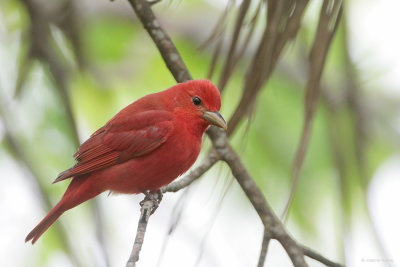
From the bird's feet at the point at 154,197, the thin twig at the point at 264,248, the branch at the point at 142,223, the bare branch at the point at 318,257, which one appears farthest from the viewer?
the bird's feet at the point at 154,197

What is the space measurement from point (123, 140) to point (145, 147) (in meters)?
0.19

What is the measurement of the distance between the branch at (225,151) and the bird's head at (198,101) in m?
0.17

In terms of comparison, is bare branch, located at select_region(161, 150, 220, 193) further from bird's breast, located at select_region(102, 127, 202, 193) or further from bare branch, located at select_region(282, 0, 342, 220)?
bare branch, located at select_region(282, 0, 342, 220)

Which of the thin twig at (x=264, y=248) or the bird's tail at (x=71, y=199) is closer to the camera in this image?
the thin twig at (x=264, y=248)

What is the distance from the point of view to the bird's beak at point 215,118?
134 inches

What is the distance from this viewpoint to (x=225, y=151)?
11.0ft

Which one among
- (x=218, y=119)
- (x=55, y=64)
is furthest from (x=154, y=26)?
(x=55, y=64)

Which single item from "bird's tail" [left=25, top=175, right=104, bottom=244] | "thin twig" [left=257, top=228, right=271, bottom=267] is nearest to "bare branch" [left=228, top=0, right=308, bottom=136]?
"thin twig" [left=257, top=228, right=271, bottom=267]

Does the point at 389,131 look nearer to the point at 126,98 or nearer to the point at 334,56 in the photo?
the point at 334,56

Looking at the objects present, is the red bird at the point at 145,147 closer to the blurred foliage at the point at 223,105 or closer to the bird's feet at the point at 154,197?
the bird's feet at the point at 154,197

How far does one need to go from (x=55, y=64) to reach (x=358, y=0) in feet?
10.7

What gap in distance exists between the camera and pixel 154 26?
10.8ft

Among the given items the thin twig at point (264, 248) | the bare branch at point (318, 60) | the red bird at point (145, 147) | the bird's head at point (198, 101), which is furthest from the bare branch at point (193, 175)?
the bare branch at point (318, 60)

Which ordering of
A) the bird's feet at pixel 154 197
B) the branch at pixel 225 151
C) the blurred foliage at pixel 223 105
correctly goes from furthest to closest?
the blurred foliage at pixel 223 105
the bird's feet at pixel 154 197
the branch at pixel 225 151
